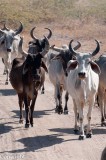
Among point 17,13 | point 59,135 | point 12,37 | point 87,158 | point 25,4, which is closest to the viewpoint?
point 87,158

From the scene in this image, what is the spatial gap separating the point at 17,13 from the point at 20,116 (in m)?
31.1

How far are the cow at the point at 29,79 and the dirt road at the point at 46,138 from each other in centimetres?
54

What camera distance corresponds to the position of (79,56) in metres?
11.1

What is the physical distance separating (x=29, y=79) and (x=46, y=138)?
1637 mm

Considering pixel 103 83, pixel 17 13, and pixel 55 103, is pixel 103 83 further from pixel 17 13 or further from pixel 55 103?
pixel 17 13

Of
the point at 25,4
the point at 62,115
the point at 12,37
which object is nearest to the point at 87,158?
the point at 62,115

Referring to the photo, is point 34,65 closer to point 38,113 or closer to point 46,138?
point 46,138

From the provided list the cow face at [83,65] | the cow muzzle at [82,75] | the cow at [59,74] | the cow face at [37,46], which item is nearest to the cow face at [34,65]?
the cow face at [83,65]

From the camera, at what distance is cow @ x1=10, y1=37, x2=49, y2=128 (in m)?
12.0

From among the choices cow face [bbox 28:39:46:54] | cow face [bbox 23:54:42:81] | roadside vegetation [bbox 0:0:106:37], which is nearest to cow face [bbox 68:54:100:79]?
cow face [bbox 23:54:42:81]

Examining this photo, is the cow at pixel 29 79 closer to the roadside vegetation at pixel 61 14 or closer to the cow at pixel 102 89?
the cow at pixel 102 89

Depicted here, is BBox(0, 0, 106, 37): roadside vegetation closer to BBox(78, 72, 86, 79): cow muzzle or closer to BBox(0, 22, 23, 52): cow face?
BBox(0, 22, 23, 52): cow face

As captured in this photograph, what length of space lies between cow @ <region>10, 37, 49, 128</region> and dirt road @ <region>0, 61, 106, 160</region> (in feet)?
1.78

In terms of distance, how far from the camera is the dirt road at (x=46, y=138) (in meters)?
10.2
